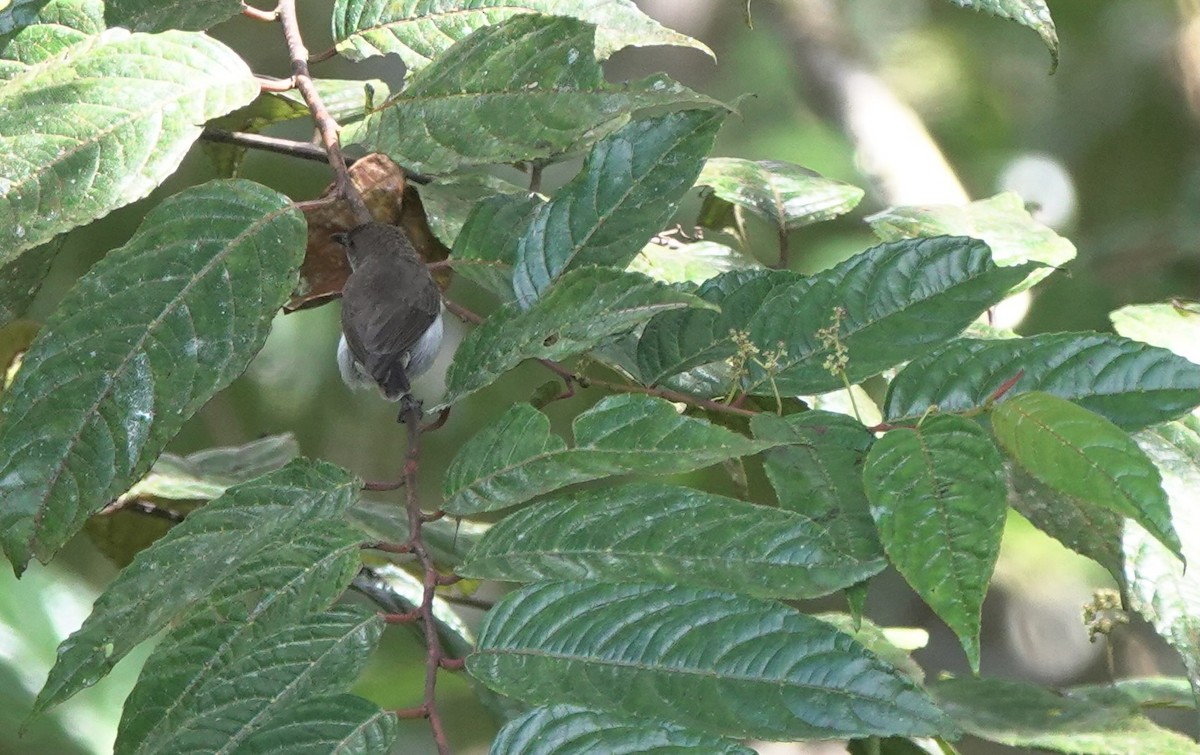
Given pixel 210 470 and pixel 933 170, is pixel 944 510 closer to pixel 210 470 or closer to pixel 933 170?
pixel 210 470

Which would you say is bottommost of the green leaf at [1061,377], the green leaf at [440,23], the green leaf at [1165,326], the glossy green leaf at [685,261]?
the glossy green leaf at [685,261]

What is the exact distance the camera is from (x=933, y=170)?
9.41 ft

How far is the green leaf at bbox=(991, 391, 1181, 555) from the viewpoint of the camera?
0.91 m

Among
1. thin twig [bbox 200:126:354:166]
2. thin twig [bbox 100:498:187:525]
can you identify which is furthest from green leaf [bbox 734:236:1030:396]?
thin twig [bbox 100:498:187:525]

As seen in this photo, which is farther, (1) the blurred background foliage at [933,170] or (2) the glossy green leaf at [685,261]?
(1) the blurred background foliage at [933,170]

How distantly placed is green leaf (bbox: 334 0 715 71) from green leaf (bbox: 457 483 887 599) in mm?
750

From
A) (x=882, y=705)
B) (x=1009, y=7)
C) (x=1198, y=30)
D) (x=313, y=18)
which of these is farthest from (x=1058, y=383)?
(x=313, y=18)

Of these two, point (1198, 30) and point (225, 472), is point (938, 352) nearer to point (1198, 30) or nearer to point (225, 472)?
point (225, 472)

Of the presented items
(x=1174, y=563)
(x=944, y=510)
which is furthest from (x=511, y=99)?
(x=1174, y=563)

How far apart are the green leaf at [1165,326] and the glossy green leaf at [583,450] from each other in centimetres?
83

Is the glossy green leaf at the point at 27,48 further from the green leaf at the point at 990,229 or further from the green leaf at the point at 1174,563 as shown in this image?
the green leaf at the point at 1174,563

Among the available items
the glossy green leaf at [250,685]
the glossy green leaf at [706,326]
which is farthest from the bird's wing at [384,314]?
the glossy green leaf at [250,685]

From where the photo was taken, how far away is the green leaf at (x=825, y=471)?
1.05 metres

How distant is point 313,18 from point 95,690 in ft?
8.70
